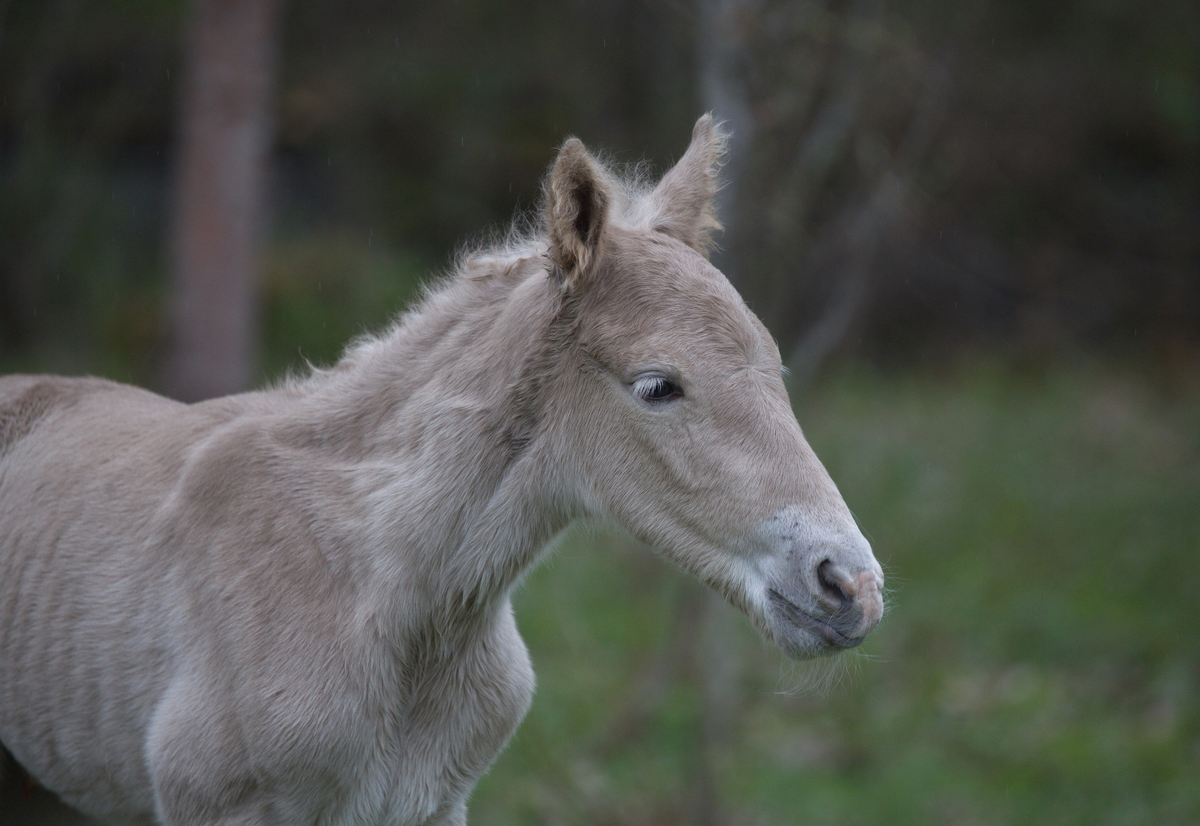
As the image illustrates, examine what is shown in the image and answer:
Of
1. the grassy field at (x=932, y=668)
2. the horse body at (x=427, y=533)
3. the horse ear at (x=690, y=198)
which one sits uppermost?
the horse ear at (x=690, y=198)

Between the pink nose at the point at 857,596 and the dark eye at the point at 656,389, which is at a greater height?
the dark eye at the point at 656,389

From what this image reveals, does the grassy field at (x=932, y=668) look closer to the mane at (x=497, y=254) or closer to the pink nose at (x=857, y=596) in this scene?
the pink nose at (x=857, y=596)

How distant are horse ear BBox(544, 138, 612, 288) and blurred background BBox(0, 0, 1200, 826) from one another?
1.22 m

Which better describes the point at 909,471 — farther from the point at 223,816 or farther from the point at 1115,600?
the point at 223,816

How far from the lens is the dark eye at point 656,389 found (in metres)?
2.62

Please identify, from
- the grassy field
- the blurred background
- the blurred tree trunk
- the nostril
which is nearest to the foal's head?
the nostril

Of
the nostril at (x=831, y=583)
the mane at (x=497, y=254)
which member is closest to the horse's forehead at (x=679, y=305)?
the mane at (x=497, y=254)

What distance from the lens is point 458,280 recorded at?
308 centimetres

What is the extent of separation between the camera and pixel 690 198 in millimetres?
3039

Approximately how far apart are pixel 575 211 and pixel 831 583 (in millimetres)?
1087

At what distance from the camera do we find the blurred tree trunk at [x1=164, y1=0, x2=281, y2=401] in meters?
7.61

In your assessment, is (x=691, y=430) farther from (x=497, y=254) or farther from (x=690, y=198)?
(x=497, y=254)

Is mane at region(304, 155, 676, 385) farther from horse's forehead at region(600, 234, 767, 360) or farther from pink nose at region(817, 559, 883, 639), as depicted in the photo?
pink nose at region(817, 559, 883, 639)

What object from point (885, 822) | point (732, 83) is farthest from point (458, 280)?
point (885, 822)
